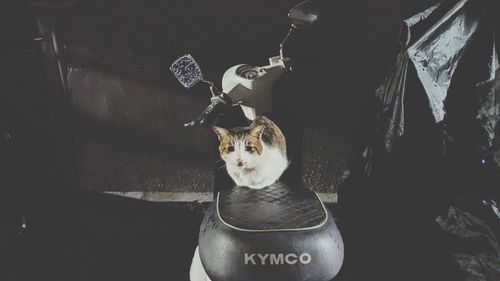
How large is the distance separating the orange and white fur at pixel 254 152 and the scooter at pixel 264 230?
7cm

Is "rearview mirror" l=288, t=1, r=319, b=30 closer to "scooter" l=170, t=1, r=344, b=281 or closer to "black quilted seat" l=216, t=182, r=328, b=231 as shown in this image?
"scooter" l=170, t=1, r=344, b=281

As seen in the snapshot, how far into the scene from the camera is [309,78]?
3521 millimetres

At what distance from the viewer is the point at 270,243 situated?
5.80ft

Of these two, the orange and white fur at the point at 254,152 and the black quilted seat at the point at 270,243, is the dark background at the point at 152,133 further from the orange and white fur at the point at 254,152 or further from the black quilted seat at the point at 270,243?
the black quilted seat at the point at 270,243

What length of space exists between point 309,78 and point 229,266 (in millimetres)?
2113

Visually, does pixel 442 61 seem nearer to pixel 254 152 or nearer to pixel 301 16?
pixel 301 16

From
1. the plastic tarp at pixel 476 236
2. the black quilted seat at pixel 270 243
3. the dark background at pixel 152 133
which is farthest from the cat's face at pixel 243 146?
the plastic tarp at pixel 476 236

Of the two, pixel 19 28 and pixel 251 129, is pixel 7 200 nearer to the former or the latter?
pixel 19 28

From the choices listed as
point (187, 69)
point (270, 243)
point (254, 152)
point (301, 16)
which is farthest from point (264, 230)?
point (301, 16)

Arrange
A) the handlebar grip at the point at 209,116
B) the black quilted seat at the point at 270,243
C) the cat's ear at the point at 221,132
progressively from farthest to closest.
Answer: the cat's ear at the point at 221,132
the handlebar grip at the point at 209,116
the black quilted seat at the point at 270,243

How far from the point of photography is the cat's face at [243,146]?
215cm

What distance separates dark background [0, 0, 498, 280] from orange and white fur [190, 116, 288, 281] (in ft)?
2.58

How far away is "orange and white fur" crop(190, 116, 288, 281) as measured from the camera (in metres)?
2.15

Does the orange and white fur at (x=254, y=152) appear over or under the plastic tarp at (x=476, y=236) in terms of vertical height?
over
